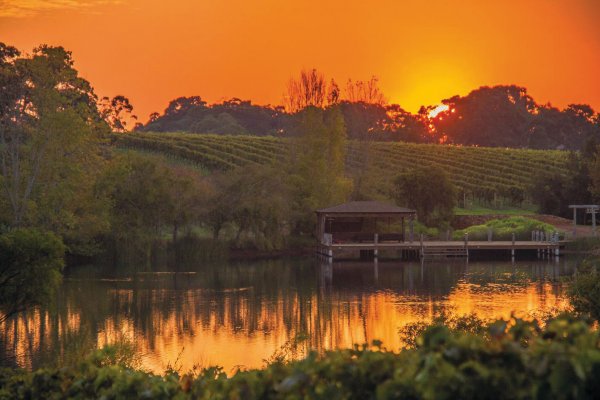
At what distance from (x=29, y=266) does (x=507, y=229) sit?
44730mm

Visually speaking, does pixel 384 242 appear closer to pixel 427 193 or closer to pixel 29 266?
pixel 427 193

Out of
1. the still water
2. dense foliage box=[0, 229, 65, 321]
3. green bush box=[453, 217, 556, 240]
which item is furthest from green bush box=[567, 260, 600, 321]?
green bush box=[453, 217, 556, 240]

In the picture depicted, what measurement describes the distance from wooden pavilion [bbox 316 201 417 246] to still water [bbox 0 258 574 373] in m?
5.22

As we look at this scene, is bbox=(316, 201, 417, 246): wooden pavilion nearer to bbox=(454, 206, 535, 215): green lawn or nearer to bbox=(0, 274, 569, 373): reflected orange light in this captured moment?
bbox=(0, 274, 569, 373): reflected orange light

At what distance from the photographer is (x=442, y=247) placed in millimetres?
54031

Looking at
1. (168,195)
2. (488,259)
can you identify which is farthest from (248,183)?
(488,259)

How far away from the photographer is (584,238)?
185ft

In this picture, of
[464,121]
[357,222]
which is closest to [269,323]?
[357,222]

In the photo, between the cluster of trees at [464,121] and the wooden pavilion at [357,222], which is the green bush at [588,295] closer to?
the wooden pavilion at [357,222]

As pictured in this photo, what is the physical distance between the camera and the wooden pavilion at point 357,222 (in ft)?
174

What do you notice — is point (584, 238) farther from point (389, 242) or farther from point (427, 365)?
point (427, 365)

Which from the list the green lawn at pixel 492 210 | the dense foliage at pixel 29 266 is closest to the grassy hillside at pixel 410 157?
the green lawn at pixel 492 210

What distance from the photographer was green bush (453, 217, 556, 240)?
59656mm

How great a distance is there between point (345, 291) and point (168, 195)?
1800cm
